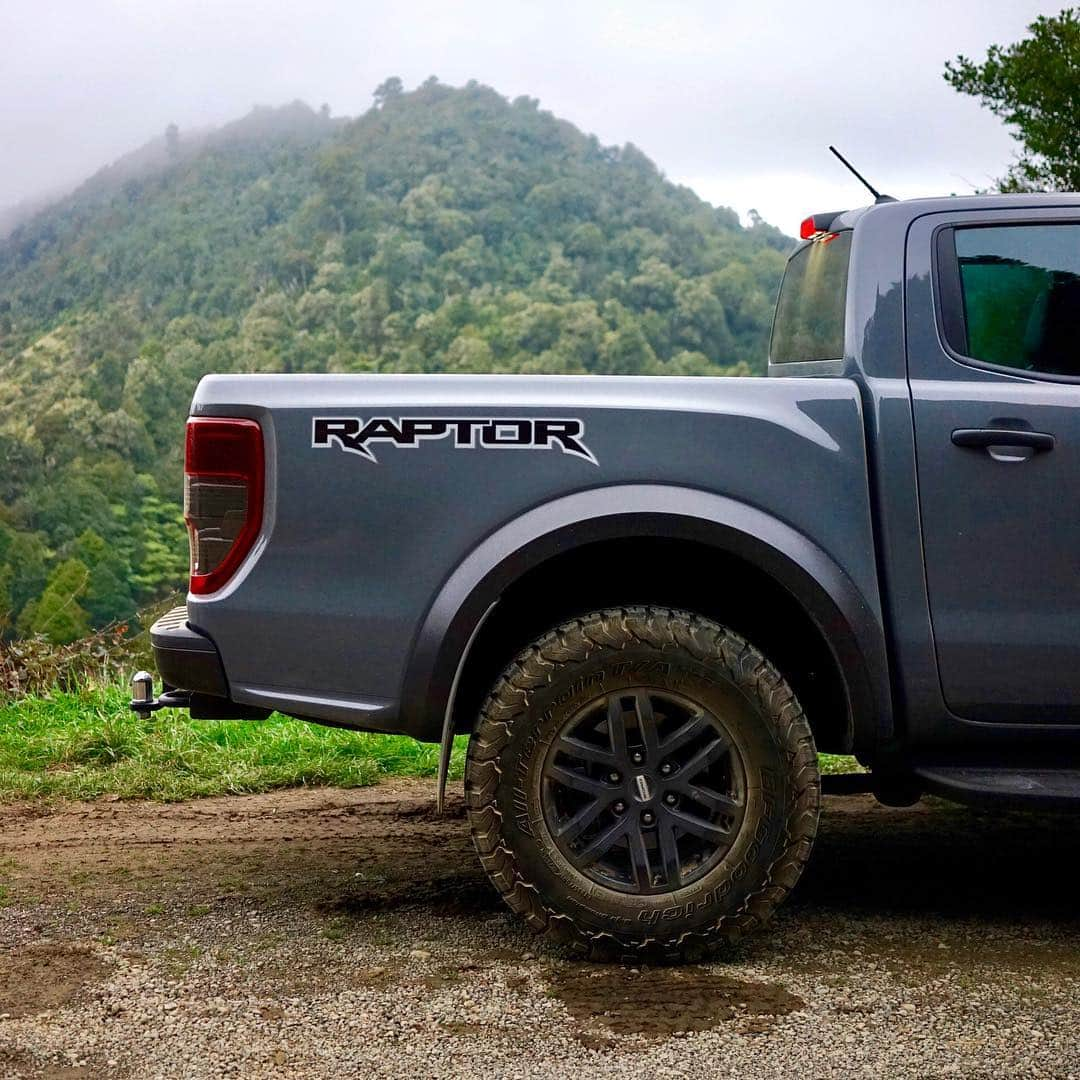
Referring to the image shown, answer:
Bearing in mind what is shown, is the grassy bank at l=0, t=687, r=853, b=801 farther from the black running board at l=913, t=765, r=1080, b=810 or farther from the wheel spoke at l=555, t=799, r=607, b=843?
the black running board at l=913, t=765, r=1080, b=810

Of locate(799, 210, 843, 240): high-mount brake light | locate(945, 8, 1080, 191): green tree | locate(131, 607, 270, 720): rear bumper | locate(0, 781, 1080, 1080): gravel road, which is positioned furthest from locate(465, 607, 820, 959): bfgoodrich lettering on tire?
locate(945, 8, 1080, 191): green tree

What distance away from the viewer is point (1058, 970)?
10.5 feet

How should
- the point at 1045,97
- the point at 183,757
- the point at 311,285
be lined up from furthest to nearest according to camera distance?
the point at 311,285
the point at 1045,97
the point at 183,757

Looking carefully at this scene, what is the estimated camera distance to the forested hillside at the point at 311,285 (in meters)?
63.7

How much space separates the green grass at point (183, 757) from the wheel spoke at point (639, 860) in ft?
6.90

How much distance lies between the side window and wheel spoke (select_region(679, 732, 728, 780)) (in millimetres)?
1209

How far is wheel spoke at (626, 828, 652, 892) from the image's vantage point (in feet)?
10.7

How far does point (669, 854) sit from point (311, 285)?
92.0m

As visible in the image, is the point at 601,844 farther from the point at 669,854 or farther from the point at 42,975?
the point at 42,975

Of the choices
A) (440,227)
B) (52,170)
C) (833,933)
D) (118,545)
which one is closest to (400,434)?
(833,933)

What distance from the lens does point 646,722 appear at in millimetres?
3262

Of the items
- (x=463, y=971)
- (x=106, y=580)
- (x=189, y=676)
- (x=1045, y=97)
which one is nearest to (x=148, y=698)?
(x=189, y=676)

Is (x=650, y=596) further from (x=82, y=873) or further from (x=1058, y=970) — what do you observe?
(x=82, y=873)

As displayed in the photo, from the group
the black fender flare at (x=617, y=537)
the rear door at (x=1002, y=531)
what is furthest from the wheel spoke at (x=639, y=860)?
the rear door at (x=1002, y=531)
